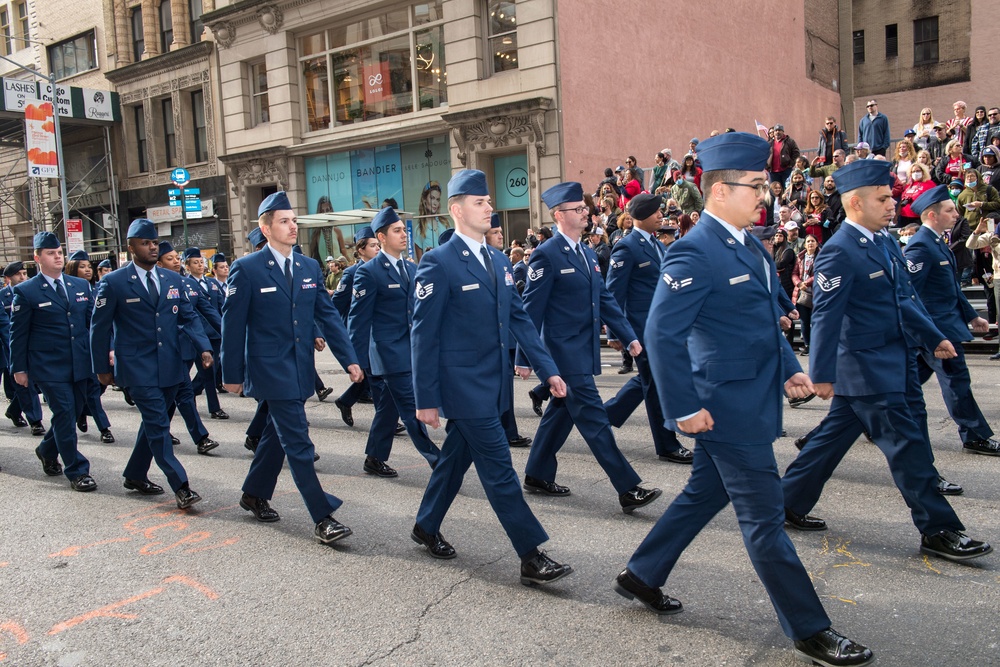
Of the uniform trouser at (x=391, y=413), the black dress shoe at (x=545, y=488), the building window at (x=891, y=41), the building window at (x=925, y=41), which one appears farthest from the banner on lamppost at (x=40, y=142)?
the building window at (x=925, y=41)

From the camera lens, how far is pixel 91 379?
26.7 ft

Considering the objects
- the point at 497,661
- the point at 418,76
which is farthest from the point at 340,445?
the point at 418,76

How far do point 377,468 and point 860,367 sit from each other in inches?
157

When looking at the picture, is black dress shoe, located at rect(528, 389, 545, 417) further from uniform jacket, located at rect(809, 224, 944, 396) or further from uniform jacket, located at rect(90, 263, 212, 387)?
uniform jacket, located at rect(809, 224, 944, 396)

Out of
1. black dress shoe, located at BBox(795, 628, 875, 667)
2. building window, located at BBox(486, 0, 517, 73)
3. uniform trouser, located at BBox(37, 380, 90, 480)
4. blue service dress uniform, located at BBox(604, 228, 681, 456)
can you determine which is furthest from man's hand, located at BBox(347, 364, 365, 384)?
building window, located at BBox(486, 0, 517, 73)

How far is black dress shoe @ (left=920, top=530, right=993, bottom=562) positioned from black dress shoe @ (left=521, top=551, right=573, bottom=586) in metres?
1.93

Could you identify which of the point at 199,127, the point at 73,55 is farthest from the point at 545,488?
→ the point at 73,55

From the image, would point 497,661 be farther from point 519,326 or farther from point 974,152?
point 974,152

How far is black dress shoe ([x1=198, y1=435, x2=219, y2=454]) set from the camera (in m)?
8.24

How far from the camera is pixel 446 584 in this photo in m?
4.50

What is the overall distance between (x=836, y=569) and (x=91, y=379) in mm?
6859

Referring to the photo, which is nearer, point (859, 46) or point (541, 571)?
point (541, 571)

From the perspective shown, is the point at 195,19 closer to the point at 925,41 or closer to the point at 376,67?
the point at 376,67

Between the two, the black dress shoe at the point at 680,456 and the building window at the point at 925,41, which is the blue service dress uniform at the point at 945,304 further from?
the building window at the point at 925,41
